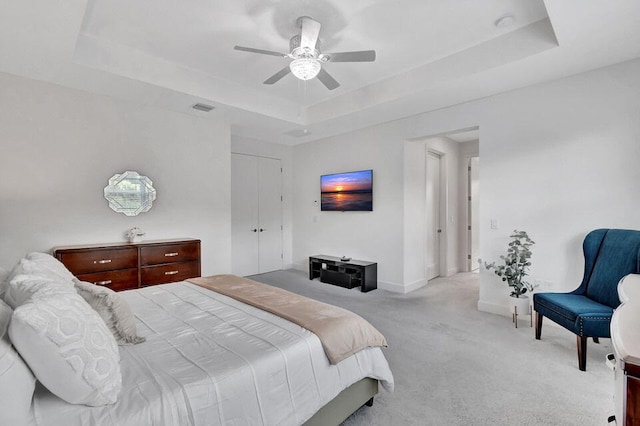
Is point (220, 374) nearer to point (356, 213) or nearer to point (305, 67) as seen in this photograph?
point (305, 67)

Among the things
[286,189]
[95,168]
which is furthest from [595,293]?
[95,168]

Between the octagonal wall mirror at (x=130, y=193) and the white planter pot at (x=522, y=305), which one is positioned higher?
the octagonal wall mirror at (x=130, y=193)

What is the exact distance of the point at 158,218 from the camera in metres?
4.12

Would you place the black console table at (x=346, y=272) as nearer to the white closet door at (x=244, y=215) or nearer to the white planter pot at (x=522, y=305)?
the white closet door at (x=244, y=215)

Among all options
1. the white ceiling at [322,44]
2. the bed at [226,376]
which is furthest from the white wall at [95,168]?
the bed at [226,376]

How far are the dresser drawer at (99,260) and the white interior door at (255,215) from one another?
216 centimetres

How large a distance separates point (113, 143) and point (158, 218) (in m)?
1.07

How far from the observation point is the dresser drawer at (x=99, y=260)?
3.16 meters

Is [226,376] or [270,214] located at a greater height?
[270,214]

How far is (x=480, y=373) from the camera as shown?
234 centimetres

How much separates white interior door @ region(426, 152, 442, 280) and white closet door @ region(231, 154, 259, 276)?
3248 mm

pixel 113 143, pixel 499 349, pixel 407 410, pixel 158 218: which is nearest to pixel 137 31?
pixel 113 143

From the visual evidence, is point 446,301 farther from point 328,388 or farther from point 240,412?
point 240,412

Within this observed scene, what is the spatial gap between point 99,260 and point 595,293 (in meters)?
4.95
